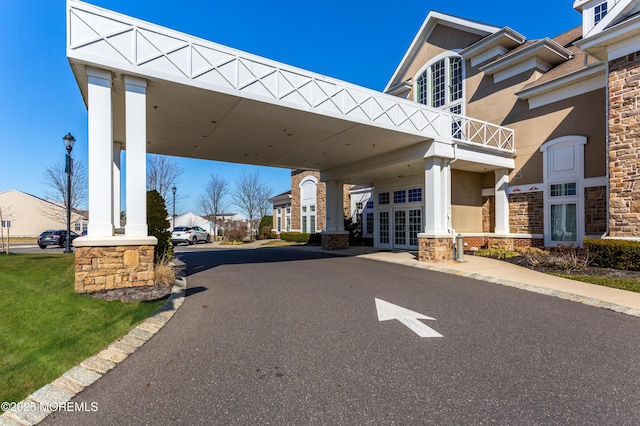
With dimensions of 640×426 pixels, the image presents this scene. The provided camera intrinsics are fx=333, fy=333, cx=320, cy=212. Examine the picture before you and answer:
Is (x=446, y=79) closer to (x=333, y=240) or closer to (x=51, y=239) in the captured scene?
(x=333, y=240)

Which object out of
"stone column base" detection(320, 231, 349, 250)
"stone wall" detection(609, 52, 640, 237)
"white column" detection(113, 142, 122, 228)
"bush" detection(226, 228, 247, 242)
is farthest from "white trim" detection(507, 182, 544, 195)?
"bush" detection(226, 228, 247, 242)

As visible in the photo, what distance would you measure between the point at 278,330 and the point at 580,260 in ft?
34.0

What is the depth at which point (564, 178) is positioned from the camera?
1324 centimetres

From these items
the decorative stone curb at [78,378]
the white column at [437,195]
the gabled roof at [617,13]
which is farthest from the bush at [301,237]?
the decorative stone curb at [78,378]

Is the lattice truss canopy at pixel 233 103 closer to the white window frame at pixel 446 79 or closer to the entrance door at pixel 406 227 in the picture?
the white window frame at pixel 446 79

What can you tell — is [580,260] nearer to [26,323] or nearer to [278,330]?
[278,330]

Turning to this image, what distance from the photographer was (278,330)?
4949 millimetres

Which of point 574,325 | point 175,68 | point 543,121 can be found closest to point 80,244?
point 175,68

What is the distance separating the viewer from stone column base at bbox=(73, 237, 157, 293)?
6555mm

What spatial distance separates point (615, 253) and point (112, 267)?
13.1 metres

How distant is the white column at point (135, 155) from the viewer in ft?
24.5

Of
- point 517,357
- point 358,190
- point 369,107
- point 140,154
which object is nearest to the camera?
point 517,357

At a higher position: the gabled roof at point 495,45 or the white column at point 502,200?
the gabled roof at point 495,45

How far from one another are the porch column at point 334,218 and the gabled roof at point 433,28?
825 centimetres
